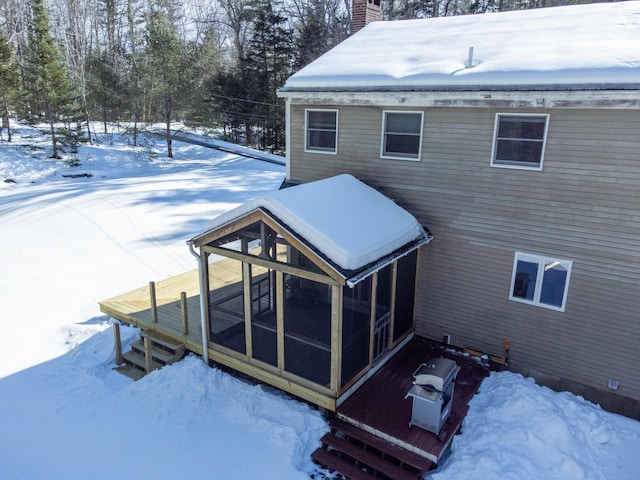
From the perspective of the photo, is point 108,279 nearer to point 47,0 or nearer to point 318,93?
point 318,93

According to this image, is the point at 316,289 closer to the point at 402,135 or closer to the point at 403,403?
the point at 403,403

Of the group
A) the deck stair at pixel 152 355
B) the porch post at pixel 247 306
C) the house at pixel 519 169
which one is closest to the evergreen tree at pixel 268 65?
the house at pixel 519 169

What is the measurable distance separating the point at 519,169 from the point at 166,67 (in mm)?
26336

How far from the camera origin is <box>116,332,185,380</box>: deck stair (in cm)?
890

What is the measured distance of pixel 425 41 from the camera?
9891mm

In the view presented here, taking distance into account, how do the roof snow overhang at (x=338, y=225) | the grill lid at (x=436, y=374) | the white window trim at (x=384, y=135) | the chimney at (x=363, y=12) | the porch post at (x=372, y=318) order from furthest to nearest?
the chimney at (x=363, y=12)
the white window trim at (x=384, y=135)
the porch post at (x=372, y=318)
the roof snow overhang at (x=338, y=225)
the grill lid at (x=436, y=374)

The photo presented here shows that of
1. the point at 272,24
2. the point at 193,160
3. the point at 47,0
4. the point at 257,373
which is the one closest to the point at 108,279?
the point at 257,373

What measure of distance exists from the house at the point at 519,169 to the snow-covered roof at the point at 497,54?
0.03 metres

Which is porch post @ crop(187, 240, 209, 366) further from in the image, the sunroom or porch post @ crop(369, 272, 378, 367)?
porch post @ crop(369, 272, 378, 367)

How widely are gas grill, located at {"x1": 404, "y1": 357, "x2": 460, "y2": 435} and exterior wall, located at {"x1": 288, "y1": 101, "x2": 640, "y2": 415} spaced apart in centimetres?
236

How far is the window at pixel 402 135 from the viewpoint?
8547 millimetres

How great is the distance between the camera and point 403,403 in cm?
715

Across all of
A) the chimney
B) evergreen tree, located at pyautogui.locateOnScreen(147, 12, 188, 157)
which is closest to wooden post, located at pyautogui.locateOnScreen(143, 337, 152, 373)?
the chimney

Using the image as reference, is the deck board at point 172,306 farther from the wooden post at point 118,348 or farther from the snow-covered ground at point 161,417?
the snow-covered ground at point 161,417
